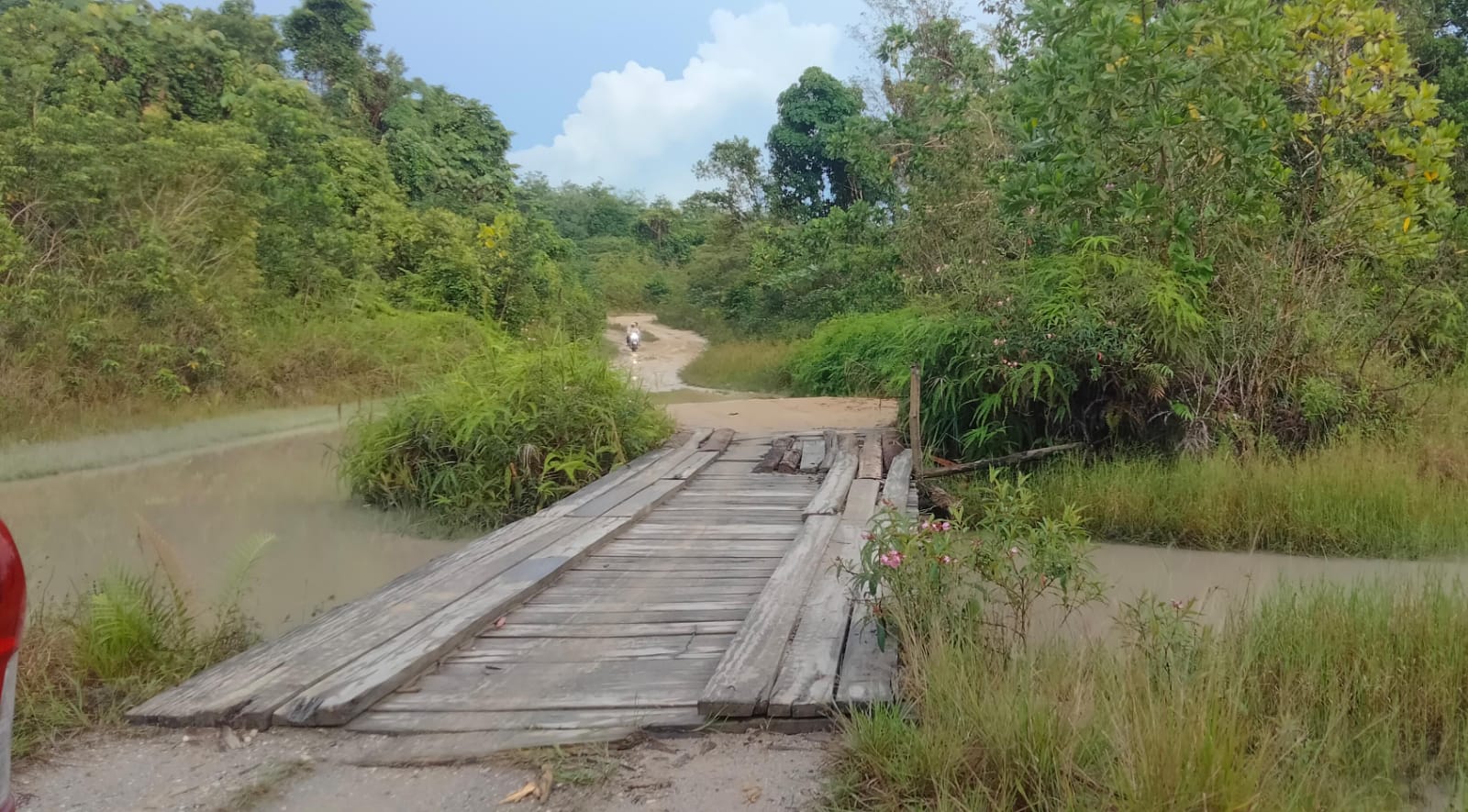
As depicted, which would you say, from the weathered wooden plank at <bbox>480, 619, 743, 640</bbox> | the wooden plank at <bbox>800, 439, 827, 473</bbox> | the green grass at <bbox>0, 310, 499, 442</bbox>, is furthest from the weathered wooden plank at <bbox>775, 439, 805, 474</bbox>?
the green grass at <bbox>0, 310, 499, 442</bbox>

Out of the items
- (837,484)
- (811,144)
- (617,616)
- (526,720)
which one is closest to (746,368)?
(811,144)

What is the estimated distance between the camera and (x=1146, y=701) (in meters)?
2.24

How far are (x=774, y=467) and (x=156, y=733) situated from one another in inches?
180

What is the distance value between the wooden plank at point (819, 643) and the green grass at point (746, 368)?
38.6ft

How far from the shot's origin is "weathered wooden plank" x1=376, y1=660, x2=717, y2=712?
2738 mm

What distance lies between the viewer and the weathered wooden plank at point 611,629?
3.35 m

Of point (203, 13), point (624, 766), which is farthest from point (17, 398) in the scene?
point (203, 13)

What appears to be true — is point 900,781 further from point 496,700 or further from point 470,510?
point 470,510

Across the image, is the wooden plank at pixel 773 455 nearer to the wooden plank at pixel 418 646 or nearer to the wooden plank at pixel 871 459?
the wooden plank at pixel 871 459

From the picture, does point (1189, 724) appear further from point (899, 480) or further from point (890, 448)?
point (890, 448)

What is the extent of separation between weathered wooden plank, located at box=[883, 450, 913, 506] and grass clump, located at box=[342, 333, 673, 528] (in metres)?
Result: 2.05

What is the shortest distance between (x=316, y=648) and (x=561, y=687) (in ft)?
2.74

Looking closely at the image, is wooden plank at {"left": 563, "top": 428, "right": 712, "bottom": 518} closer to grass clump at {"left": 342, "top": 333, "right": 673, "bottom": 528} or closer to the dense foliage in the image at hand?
grass clump at {"left": 342, "top": 333, "right": 673, "bottom": 528}

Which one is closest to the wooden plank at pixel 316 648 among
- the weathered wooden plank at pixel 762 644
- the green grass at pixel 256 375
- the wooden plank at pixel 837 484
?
the weathered wooden plank at pixel 762 644
